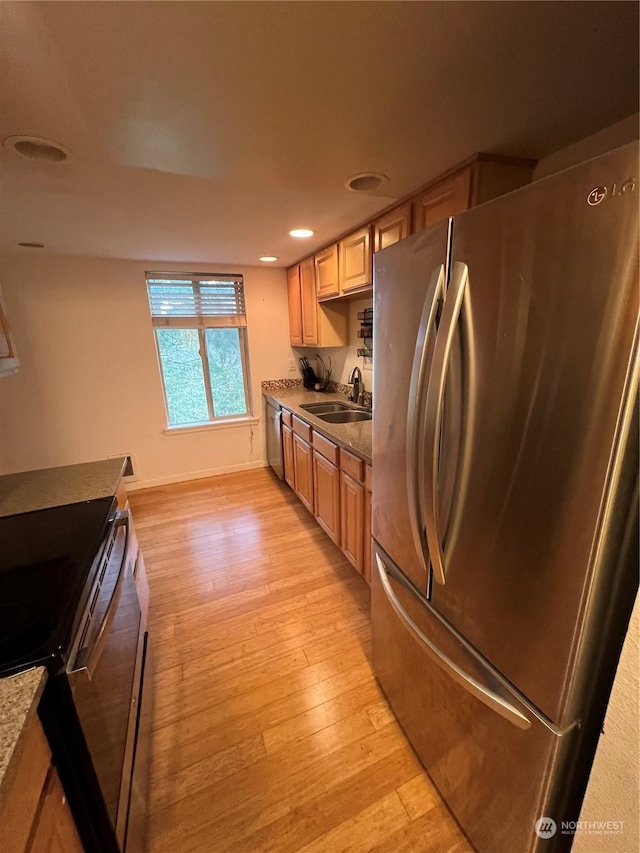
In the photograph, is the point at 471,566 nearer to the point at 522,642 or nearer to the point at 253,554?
the point at 522,642

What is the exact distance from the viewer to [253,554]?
8.38 feet

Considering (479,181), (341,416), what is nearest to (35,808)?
(479,181)

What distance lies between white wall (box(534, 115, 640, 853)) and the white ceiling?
1.34m

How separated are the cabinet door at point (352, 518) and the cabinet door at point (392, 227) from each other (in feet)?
4.34

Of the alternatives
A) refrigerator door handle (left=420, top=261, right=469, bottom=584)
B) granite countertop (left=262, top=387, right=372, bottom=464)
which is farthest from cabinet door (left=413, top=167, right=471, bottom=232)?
granite countertop (left=262, top=387, right=372, bottom=464)

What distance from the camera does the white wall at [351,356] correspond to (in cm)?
313

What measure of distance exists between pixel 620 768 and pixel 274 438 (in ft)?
10.6

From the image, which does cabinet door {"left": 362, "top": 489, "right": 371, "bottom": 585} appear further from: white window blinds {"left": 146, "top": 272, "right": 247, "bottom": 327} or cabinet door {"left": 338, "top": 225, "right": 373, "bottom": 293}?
white window blinds {"left": 146, "top": 272, "right": 247, "bottom": 327}

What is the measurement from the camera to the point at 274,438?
368 centimetres

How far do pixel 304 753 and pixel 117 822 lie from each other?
0.69 meters

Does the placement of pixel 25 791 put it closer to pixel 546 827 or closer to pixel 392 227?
pixel 546 827

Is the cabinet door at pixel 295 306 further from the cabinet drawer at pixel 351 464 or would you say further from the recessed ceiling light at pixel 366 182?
the cabinet drawer at pixel 351 464

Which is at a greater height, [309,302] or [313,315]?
[309,302]

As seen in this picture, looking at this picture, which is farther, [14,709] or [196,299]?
[196,299]
